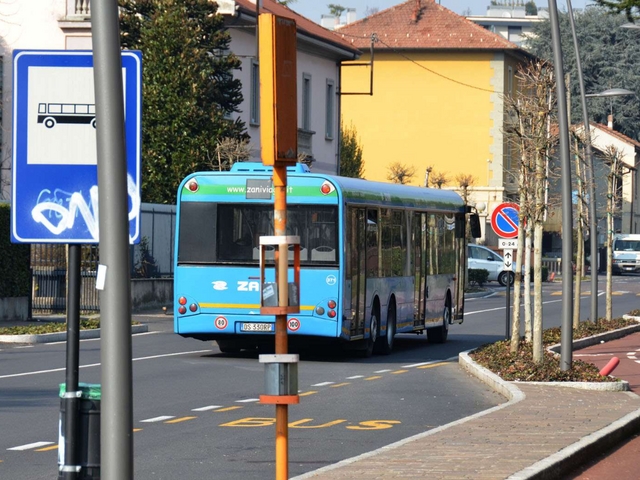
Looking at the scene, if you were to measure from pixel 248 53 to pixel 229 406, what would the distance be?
3457cm

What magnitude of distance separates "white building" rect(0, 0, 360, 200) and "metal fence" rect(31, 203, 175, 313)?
19.2 feet

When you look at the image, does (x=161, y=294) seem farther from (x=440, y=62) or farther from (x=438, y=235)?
(x=440, y=62)

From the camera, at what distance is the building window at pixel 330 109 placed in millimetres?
55781

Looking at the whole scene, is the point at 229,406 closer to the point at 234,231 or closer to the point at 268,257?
the point at 268,257

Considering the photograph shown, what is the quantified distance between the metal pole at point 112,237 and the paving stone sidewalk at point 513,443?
363 cm

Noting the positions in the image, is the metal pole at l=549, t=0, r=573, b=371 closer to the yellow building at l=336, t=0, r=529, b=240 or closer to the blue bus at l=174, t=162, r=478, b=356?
the blue bus at l=174, t=162, r=478, b=356

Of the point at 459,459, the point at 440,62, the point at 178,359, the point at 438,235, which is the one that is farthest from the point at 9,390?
the point at 440,62

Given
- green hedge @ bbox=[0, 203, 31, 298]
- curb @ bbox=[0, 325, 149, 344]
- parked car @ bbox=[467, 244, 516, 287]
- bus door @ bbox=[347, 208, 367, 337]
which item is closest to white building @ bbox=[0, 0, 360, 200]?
parked car @ bbox=[467, 244, 516, 287]

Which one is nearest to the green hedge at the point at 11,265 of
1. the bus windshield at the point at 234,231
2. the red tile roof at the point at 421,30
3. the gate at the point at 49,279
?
the gate at the point at 49,279

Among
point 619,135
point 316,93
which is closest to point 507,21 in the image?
point 619,135

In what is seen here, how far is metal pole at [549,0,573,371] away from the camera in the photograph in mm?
18094

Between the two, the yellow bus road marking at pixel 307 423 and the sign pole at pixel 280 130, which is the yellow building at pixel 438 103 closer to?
the yellow bus road marking at pixel 307 423

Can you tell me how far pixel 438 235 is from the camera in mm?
27219

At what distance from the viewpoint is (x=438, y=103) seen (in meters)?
81.2
